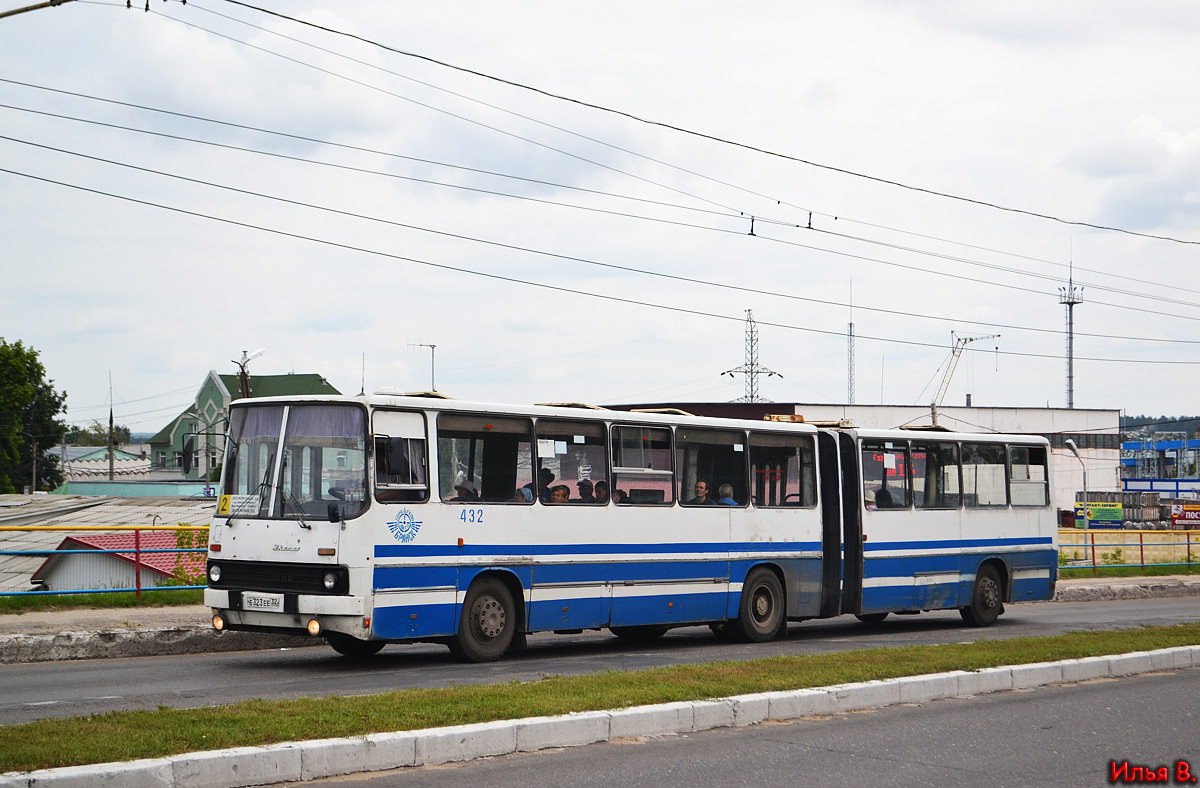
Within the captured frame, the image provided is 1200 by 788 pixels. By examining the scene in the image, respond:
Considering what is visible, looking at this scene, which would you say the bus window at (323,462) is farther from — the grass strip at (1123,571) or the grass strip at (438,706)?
the grass strip at (1123,571)

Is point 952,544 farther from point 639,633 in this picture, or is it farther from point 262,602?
point 262,602

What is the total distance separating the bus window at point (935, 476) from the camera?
19469 millimetres

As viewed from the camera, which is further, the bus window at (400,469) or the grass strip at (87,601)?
the grass strip at (87,601)

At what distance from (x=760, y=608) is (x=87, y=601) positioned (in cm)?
964

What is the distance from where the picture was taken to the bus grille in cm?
1239

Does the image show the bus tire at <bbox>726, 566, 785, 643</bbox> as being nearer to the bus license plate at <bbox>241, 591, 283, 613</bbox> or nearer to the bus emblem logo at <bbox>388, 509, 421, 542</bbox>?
the bus emblem logo at <bbox>388, 509, 421, 542</bbox>

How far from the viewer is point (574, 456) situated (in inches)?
585

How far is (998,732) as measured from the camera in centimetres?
942

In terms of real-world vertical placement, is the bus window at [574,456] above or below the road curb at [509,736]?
above

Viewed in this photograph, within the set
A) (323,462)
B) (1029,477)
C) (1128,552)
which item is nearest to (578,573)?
(323,462)

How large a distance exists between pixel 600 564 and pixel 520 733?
661cm

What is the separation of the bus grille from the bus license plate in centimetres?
7

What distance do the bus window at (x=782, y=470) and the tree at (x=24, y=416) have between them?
79.6 metres

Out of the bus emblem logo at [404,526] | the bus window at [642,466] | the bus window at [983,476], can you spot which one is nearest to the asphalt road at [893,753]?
the bus emblem logo at [404,526]
